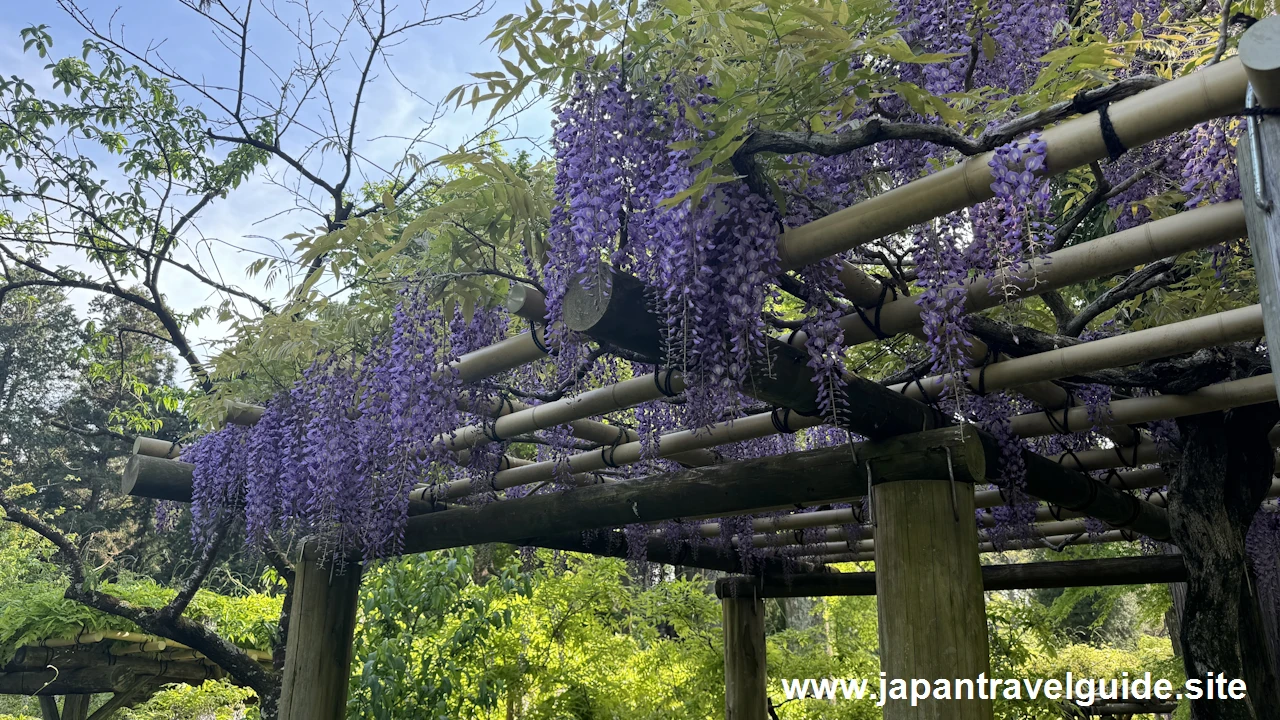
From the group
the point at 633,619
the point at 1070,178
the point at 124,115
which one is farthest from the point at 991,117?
the point at 633,619

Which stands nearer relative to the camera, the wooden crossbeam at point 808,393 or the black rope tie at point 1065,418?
the wooden crossbeam at point 808,393

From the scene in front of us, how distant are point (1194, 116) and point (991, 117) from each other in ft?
1.32

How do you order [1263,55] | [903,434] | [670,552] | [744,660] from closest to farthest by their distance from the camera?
[1263,55] → [903,434] → [670,552] → [744,660]

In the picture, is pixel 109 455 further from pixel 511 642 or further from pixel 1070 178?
pixel 1070 178

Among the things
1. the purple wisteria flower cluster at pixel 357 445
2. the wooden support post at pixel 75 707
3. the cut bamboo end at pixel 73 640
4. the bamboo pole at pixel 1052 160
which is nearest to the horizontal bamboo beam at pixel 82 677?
the cut bamboo end at pixel 73 640

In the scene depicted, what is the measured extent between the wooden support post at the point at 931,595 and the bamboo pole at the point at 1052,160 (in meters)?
0.84

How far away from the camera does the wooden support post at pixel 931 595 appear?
1.98 m

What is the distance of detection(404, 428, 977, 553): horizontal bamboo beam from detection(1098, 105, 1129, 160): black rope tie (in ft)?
3.20

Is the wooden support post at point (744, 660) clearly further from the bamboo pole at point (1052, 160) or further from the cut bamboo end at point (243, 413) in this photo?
the bamboo pole at point (1052, 160)

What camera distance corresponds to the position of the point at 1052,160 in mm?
1339

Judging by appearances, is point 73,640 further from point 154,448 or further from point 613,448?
point 613,448

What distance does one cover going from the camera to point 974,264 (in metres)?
1.71

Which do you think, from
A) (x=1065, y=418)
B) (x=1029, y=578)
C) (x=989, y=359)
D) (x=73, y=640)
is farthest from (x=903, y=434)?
(x=73, y=640)

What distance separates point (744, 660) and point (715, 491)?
9.01 ft
